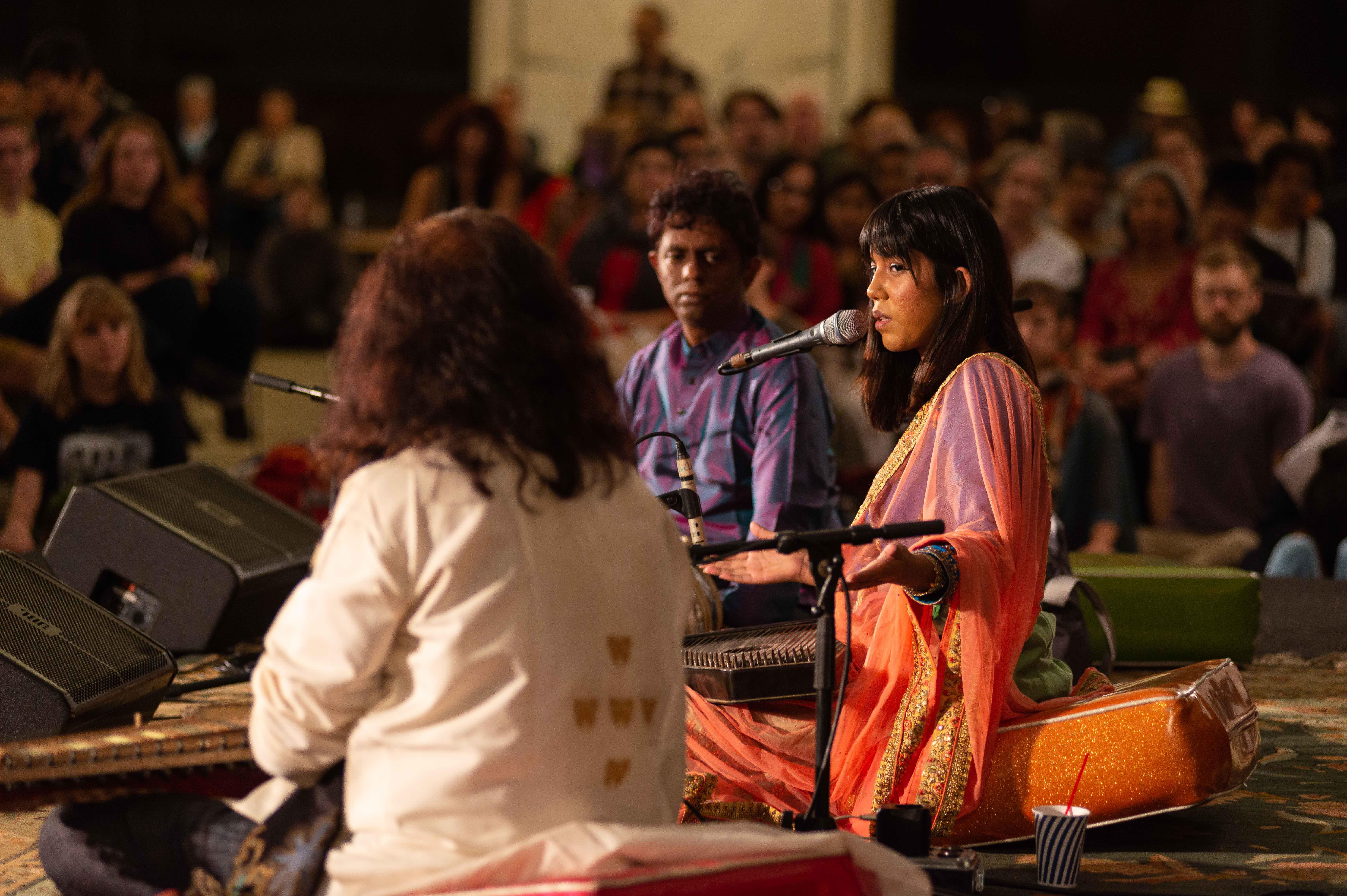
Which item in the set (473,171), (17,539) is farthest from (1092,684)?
(473,171)

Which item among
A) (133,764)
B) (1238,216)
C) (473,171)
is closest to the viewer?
(133,764)

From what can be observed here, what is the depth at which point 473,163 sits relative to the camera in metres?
6.80

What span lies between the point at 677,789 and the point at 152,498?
7.71ft

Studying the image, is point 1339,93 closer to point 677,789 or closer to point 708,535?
point 708,535

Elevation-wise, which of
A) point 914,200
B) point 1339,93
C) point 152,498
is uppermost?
point 1339,93

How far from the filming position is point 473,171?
6.81m

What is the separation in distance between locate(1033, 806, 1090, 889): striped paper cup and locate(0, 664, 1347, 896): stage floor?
5 cm

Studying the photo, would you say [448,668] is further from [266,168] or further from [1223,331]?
[266,168]

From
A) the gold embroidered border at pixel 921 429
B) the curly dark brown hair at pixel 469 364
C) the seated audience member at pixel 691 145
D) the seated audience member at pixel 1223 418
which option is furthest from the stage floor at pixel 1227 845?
the seated audience member at pixel 691 145

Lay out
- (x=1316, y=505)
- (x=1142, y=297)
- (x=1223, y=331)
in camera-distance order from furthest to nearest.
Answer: (x=1142, y=297)
(x=1223, y=331)
(x=1316, y=505)

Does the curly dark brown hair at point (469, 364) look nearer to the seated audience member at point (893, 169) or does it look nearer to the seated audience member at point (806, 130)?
the seated audience member at point (893, 169)

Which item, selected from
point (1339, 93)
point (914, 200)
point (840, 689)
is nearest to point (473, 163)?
point (914, 200)

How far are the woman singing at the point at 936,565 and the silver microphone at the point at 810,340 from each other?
0.49ft

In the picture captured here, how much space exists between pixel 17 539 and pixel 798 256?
317 centimetres
